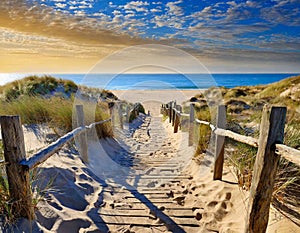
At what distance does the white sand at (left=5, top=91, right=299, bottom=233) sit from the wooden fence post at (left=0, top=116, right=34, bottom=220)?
0.84ft

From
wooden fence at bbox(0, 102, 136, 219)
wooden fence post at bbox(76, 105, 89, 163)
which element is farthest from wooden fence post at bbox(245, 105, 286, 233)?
wooden fence post at bbox(76, 105, 89, 163)

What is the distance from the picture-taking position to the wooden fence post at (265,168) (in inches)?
82.4

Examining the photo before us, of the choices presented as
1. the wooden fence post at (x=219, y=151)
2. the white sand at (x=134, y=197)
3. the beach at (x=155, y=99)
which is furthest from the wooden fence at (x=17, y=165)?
the beach at (x=155, y=99)

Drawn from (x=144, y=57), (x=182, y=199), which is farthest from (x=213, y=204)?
(x=144, y=57)

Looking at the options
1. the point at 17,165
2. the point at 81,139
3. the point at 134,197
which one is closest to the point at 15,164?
the point at 17,165

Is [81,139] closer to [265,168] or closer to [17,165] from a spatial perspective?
[17,165]

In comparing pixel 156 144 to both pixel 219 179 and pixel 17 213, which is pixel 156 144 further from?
pixel 17 213

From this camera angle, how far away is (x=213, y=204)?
3.25 m

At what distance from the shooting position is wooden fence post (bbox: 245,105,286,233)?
209 cm

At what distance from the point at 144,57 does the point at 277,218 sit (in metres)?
9.07

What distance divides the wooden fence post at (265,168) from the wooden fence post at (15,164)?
228 cm

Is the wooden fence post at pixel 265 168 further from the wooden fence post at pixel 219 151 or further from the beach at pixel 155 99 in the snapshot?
the beach at pixel 155 99

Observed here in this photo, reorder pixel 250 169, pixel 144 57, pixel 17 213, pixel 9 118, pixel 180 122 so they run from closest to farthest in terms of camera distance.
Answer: pixel 9 118 → pixel 17 213 → pixel 250 169 → pixel 180 122 → pixel 144 57

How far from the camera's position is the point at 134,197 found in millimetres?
3609
